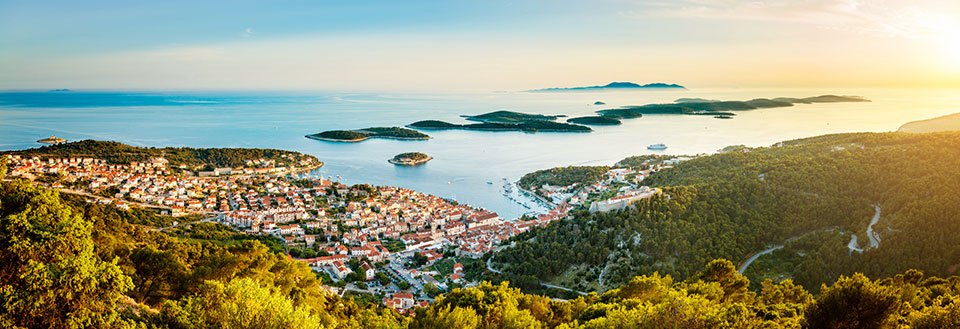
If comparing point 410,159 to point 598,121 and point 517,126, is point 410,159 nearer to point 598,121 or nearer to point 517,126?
point 517,126

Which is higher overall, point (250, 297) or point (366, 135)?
point (250, 297)

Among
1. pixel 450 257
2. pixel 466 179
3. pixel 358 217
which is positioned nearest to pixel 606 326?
pixel 450 257

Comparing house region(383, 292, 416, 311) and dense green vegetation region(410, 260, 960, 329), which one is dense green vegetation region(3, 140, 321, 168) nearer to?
house region(383, 292, 416, 311)

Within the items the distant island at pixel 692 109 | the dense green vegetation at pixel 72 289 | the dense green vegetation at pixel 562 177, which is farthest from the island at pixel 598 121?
the dense green vegetation at pixel 72 289

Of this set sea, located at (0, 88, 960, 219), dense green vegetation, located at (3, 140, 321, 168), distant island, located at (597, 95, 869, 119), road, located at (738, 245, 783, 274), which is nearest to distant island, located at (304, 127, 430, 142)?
sea, located at (0, 88, 960, 219)

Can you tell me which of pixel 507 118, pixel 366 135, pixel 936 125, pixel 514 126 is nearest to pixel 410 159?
pixel 366 135

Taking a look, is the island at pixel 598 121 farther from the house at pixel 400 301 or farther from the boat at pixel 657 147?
the house at pixel 400 301

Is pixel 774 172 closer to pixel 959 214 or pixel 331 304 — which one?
pixel 959 214
